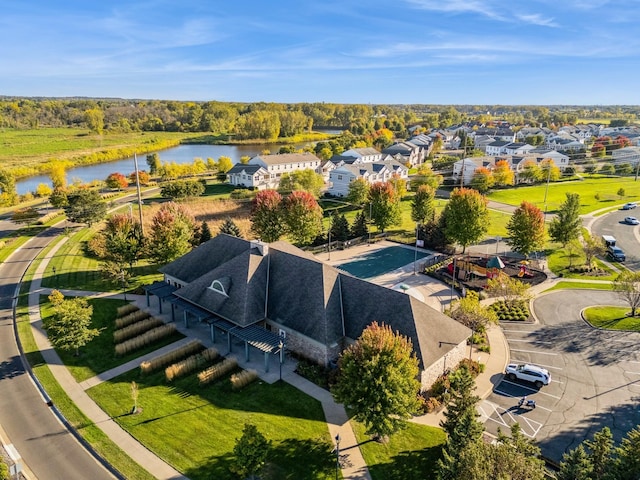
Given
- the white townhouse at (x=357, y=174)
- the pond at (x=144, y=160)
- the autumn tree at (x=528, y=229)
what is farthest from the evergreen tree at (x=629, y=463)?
the pond at (x=144, y=160)

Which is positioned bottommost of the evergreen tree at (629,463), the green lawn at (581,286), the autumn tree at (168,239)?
the green lawn at (581,286)

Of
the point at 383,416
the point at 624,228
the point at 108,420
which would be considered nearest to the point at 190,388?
the point at 108,420

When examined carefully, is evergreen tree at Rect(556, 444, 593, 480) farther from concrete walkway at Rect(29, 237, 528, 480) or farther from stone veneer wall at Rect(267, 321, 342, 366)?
stone veneer wall at Rect(267, 321, 342, 366)

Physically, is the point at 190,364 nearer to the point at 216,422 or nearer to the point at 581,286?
the point at 216,422

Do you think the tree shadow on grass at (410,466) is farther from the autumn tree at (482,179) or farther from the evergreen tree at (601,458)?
the autumn tree at (482,179)

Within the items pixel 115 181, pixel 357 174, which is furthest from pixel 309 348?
pixel 115 181

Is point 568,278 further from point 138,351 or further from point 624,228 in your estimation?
point 138,351

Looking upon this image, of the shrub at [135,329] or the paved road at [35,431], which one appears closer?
the paved road at [35,431]
